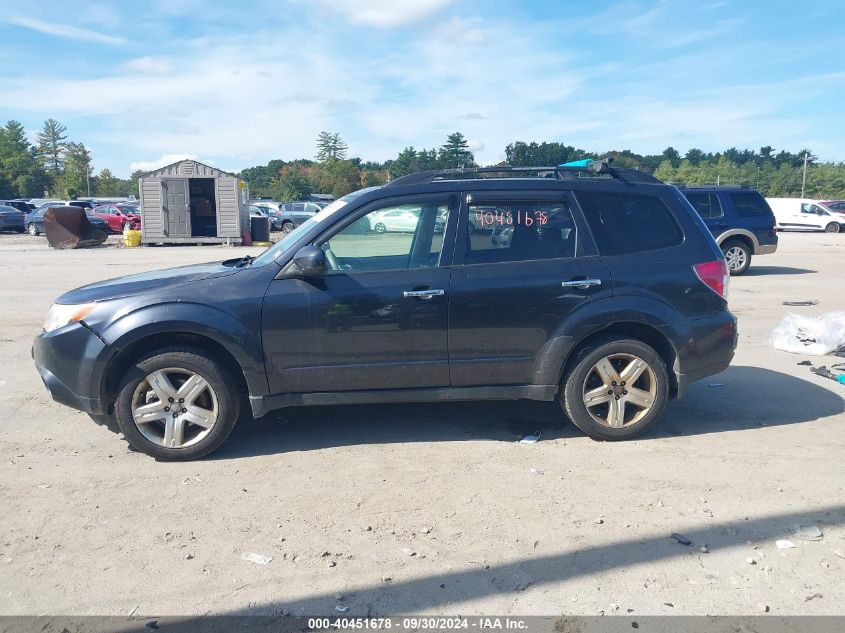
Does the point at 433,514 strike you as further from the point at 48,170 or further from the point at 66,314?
the point at 48,170

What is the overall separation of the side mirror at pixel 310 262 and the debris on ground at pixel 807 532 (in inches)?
126

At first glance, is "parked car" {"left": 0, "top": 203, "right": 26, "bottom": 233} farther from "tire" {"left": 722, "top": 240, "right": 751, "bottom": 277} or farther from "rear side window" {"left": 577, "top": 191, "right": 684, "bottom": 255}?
"rear side window" {"left": 577, "top": 191, "right": 684, "bottom": 255}

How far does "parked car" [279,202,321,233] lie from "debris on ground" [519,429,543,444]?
34351 mm

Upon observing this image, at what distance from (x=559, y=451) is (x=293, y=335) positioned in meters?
2.01

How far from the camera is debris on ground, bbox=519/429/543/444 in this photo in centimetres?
524

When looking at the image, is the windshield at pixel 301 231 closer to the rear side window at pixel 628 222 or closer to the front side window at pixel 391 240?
the front side window at pixel 391 240

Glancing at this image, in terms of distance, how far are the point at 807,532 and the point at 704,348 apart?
1.72m

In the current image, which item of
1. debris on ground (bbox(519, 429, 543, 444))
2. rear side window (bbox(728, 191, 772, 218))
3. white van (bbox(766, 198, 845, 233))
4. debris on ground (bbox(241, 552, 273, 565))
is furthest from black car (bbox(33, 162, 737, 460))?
white van (bbox(766, 198, 845, 233))

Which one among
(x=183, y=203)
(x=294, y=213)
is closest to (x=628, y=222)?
(x=183, y=203)

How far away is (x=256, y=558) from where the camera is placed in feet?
11.9

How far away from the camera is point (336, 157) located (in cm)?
9644

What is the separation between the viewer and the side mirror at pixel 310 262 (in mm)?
4781

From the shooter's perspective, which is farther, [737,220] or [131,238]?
[131,238]

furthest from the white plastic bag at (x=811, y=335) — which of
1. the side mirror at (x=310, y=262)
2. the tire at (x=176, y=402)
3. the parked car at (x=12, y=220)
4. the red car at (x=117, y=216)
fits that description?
the parked car at (x=12, y=220)
